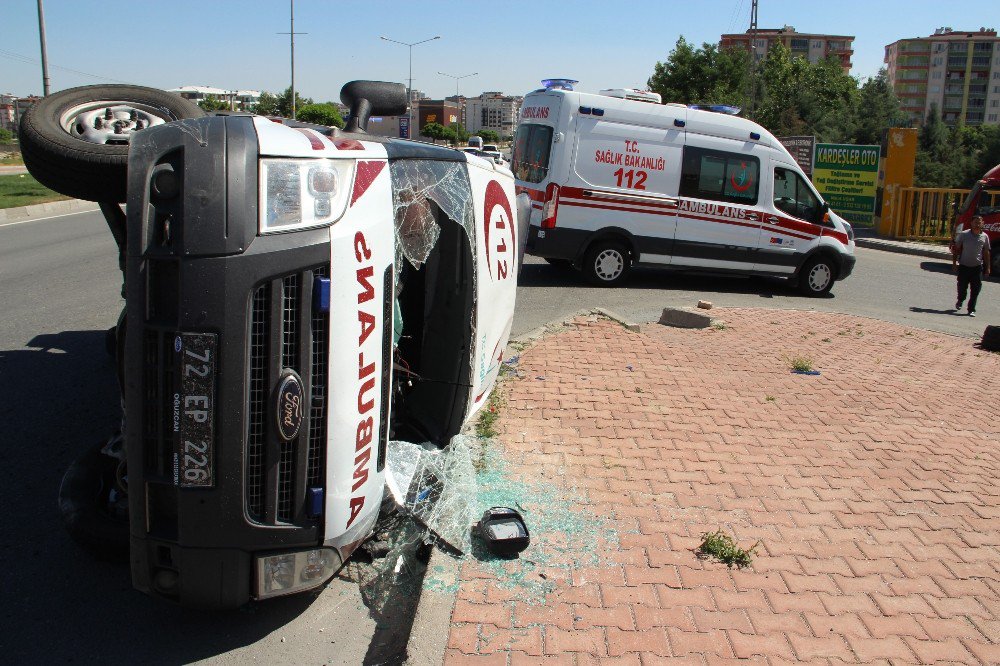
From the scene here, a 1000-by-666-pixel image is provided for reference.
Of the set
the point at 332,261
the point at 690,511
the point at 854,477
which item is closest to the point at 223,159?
the point at 332,261

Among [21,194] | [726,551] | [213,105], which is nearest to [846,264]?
[726,551]

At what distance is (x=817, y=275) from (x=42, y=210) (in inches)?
668

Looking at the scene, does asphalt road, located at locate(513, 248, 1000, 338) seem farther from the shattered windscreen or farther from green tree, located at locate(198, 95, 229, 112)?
the shattered windscreen

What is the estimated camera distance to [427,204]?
14.8 feet

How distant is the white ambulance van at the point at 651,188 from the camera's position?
1181cm

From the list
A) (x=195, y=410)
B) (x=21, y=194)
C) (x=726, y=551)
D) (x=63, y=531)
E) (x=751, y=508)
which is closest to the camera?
(x=195, y=410)

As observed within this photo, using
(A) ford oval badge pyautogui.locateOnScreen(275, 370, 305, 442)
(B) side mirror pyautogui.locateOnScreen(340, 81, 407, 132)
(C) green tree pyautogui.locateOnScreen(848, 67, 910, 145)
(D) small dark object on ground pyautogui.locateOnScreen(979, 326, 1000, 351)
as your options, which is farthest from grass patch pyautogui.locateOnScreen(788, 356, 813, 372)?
(C) green tree pyautogui.locateOnScreen(848, 67, 910, 145)

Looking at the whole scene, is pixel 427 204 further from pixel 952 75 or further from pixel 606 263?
pixel 952 75

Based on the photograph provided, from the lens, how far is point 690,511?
470cm

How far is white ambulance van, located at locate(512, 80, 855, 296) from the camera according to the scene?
1181cm

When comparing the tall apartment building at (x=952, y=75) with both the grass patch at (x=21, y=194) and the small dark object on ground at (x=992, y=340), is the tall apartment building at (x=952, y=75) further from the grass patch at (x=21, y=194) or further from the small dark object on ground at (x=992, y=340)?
the small dark object on ground at (x=992, y=340)

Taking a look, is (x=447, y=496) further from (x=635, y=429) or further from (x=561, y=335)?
(x=561, y=335)

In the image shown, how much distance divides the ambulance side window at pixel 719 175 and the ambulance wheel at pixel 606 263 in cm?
127

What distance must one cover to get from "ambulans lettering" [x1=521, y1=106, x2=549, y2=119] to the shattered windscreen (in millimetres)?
7646
